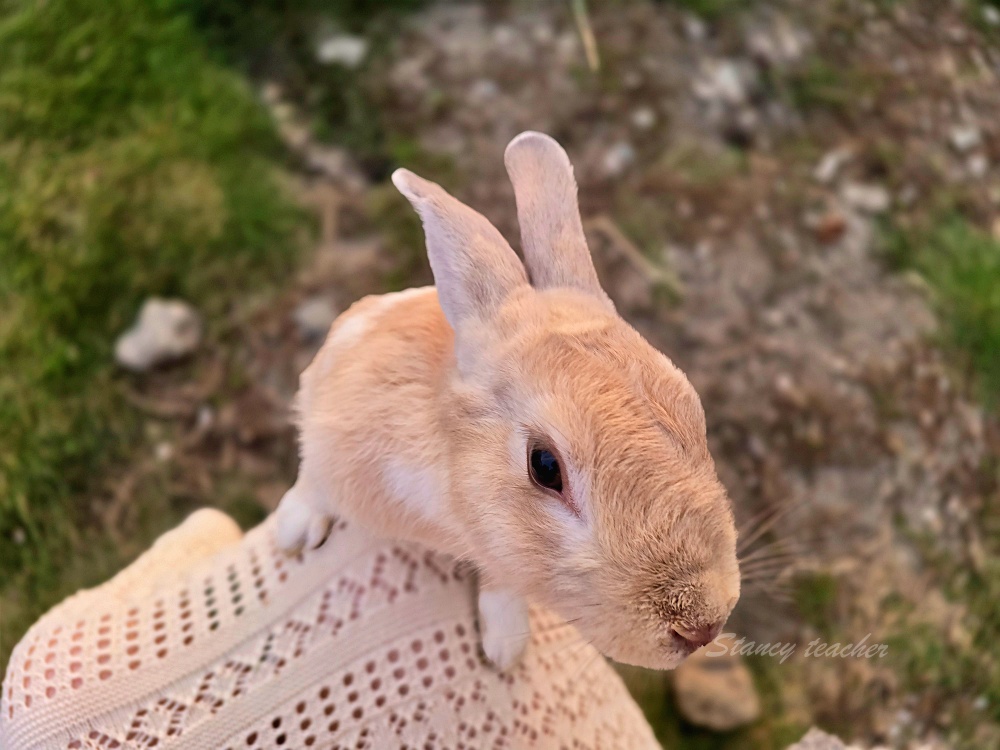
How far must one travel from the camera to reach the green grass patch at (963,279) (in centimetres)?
242

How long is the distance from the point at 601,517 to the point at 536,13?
2.36m

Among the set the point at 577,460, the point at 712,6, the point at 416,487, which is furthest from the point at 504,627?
the point at 712,6

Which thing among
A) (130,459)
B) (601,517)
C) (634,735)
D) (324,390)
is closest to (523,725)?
(634,735)

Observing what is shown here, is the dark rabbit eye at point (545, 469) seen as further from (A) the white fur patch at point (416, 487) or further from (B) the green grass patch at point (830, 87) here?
(B) the green grass patch at point (830, 87)

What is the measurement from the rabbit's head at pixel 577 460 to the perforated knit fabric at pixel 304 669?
9.3 inches

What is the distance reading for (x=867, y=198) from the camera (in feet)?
8.63

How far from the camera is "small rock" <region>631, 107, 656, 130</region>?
8.86 feet

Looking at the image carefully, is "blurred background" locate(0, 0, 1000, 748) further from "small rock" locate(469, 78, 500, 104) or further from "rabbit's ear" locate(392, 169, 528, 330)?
"rabbit's ear" locate(392, 169, 528, 330)

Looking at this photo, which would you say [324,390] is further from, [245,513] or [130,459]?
[130,459]

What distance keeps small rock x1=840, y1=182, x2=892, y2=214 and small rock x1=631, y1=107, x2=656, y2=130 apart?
0.70 meters

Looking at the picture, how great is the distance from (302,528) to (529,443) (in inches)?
21.3

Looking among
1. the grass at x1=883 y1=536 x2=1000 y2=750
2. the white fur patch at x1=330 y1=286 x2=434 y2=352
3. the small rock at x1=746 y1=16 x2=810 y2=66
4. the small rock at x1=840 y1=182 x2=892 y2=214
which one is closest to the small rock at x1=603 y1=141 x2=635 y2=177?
the small rock at x1=746 y1=16 x2=810 y2=66

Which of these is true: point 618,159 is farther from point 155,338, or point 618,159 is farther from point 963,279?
point 155,338

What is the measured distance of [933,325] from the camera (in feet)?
8.11
